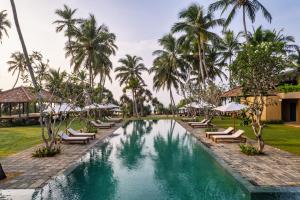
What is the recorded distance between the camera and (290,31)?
3369 cm

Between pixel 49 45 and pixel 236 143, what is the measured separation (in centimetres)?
1429

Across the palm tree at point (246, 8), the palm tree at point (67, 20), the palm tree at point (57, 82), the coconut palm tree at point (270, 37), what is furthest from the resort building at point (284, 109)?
the palm tree at point (57, 82)

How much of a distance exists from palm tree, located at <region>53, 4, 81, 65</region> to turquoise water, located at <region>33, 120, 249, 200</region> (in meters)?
18.6

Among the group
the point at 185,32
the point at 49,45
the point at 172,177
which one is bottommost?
the point at 172,177

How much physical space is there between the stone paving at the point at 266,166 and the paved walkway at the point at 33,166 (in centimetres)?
621

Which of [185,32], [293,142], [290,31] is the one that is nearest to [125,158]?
[293,142]

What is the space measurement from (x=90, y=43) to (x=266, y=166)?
921 inches

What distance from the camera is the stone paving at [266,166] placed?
865cm

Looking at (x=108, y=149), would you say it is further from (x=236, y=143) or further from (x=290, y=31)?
(x=290, y=31)

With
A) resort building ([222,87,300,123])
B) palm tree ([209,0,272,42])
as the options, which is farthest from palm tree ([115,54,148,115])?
palm tree ([209,0,272,42])

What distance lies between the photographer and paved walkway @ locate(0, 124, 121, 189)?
345 inches

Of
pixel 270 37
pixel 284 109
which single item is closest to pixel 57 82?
pixel 270 37

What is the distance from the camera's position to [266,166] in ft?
34.1

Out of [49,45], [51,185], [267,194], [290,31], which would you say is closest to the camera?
[267,194]
